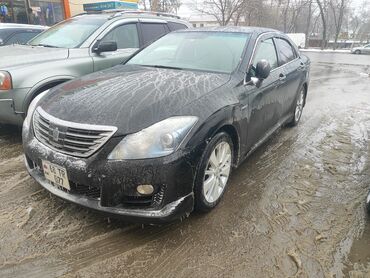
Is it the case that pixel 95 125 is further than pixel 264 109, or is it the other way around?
pixel 264 109

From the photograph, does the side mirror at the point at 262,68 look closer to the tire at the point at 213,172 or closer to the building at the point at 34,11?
the tire at the point at 213,172

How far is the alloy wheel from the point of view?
2883 mm

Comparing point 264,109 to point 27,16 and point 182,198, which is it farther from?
point 27,16

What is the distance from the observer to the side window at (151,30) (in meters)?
6.07

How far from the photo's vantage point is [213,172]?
9.70ft

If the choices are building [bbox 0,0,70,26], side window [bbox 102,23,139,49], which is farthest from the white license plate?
building [bbox 0,0,70,26]

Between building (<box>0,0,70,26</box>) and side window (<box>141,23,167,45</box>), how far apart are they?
9.94 meters

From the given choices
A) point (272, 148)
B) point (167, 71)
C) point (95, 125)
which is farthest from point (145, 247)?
point (272, 148)

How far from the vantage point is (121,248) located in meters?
2.59

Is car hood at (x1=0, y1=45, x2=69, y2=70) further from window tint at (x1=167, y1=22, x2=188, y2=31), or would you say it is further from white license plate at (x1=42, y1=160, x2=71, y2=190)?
window tint at (x1=167, y1=22, x2=188, y2=31)

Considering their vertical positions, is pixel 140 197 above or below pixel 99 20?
below

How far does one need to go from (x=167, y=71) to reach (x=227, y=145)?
108 cm

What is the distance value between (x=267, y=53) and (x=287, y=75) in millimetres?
605

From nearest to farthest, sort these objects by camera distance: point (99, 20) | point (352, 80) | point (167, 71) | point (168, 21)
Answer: point (167, 71) < point (99, 20) < point (168, 21) < point (352, 80)
